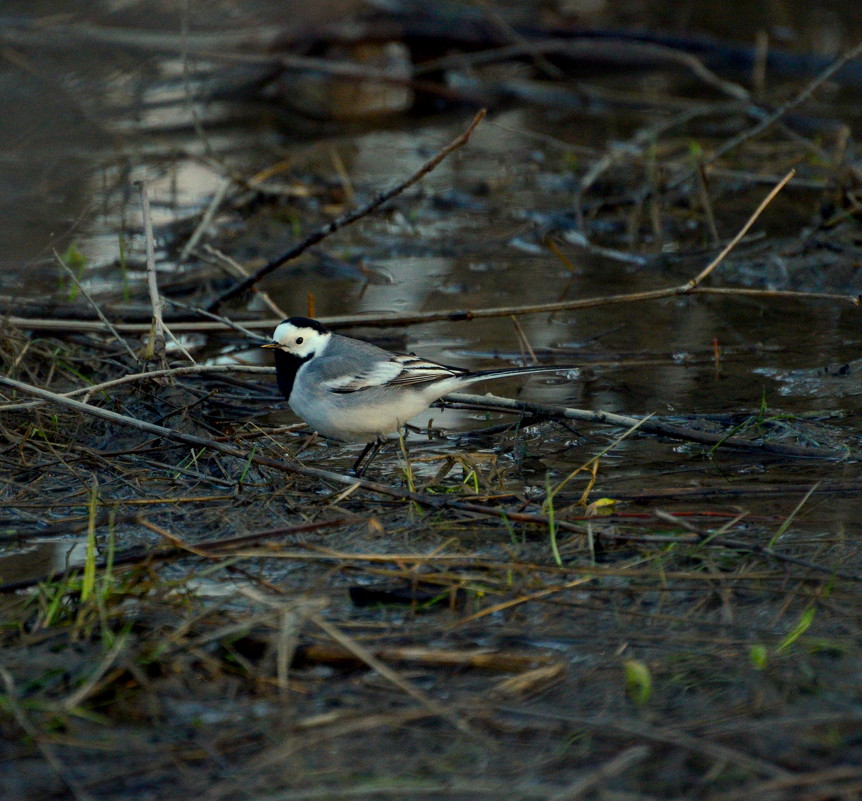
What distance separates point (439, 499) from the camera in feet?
13.4

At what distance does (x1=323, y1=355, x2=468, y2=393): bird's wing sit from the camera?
4.73 meters

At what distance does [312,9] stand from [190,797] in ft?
36.4

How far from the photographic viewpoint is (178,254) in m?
8.52

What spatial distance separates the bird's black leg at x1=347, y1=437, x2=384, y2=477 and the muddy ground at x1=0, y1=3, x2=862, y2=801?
4.3 inches

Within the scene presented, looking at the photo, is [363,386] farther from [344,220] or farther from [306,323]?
[344,220]

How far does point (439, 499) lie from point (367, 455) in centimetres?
110

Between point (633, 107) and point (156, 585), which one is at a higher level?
point (156, 585)

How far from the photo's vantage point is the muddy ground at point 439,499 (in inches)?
110

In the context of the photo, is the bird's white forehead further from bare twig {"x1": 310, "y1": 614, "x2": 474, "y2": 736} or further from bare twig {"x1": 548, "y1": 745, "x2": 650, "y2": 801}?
bare twig {"x1": 548, "y1": 745, "x2": 650, "y2": 801}

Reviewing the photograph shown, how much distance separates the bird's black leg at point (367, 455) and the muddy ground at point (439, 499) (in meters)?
0.11

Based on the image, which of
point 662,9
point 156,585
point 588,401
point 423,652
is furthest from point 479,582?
point 662,9

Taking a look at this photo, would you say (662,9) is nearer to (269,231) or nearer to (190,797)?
(269,231)

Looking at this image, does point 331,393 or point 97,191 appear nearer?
point 331,393

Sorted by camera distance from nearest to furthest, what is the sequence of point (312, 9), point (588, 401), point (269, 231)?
1. point (588, 401)
2. point (269, 231)
3. point (312, 9)
